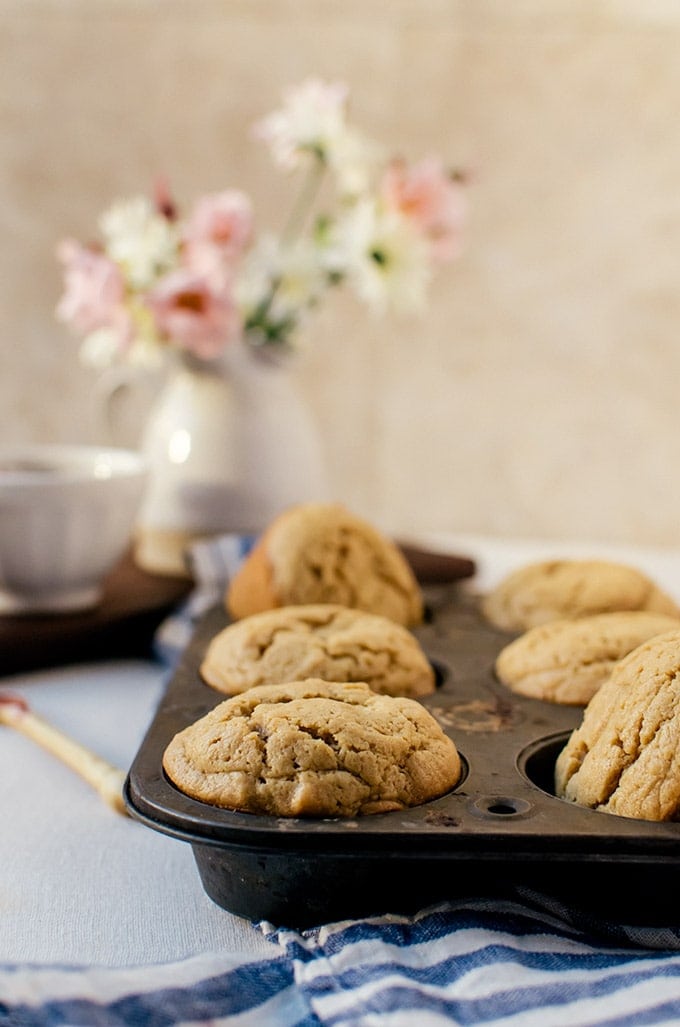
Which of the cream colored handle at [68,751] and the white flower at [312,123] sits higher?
the white flower at [312,123]

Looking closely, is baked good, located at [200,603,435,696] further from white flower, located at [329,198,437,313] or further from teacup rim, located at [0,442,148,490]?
white flower, located at [329,198,437,313]

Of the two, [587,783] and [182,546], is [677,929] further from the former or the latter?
[182,546]

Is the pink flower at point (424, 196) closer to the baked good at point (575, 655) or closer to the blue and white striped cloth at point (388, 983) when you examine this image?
the baked good at point (575, 655)

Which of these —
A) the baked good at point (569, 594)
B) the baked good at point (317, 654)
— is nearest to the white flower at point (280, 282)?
the baked good at point (569, 594)

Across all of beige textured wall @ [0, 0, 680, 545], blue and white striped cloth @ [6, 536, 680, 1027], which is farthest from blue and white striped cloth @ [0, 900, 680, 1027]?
beige textured wall @ [0, 0, 680, 545]

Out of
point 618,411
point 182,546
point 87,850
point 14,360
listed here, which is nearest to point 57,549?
point 182,546

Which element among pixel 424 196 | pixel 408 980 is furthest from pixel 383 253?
pixel 408 980
